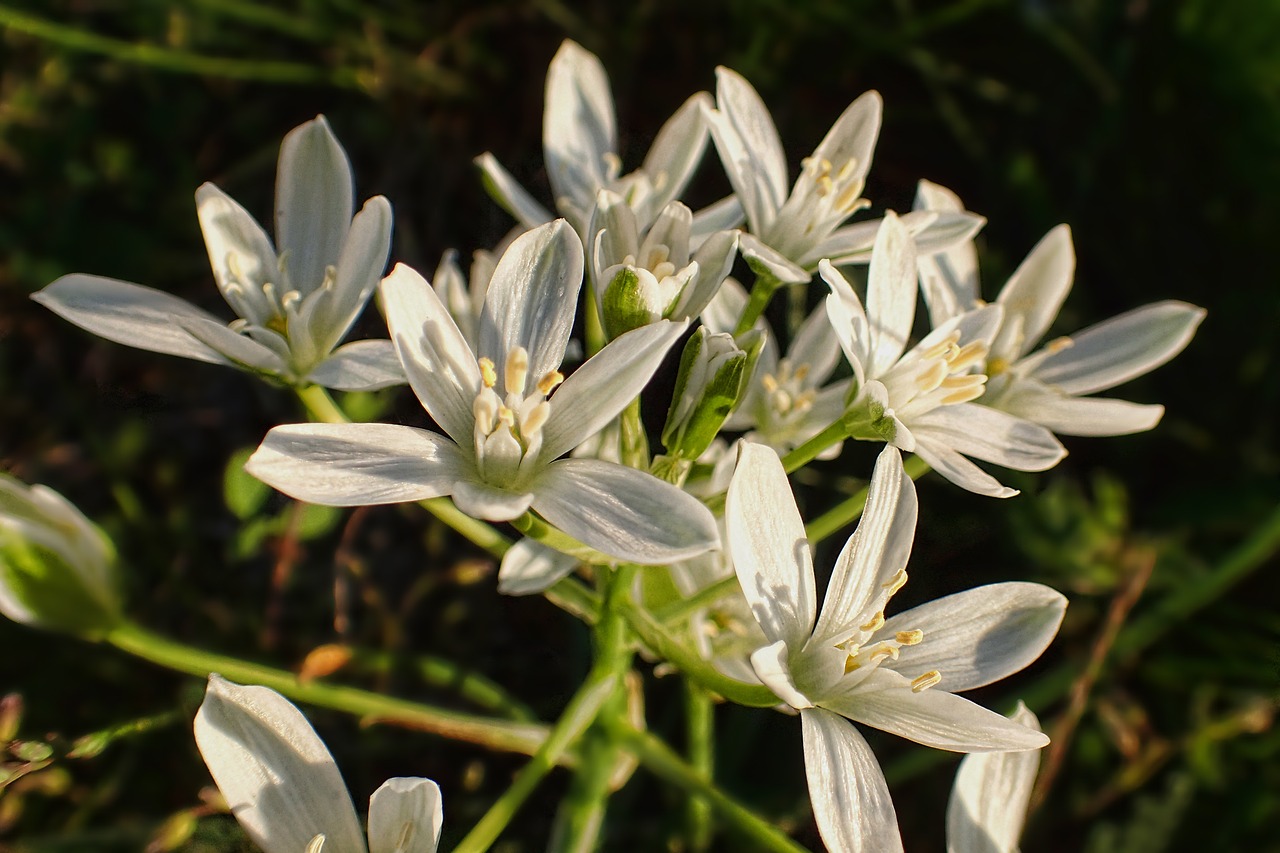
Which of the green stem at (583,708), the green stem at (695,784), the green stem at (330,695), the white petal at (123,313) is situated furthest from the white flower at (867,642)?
the white petal at (123,313)

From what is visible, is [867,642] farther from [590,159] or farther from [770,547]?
[590,159]

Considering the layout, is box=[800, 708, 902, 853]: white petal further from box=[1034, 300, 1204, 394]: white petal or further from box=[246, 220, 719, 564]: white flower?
box=[1034, 300, 1204, 394]: white petal

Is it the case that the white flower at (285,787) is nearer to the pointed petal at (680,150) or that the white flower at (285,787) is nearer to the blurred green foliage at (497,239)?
the blurred green foliage at (497,239)

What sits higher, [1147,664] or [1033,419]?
[1033,419]

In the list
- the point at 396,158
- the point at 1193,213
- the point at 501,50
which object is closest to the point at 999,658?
the point at 1193,213

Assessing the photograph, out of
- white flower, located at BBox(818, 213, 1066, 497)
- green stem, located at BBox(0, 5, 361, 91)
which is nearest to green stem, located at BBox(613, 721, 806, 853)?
white flower, located at BBox(818, 213, 1066, 497)

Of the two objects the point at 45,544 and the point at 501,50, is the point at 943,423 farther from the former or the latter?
the point at 501,50
